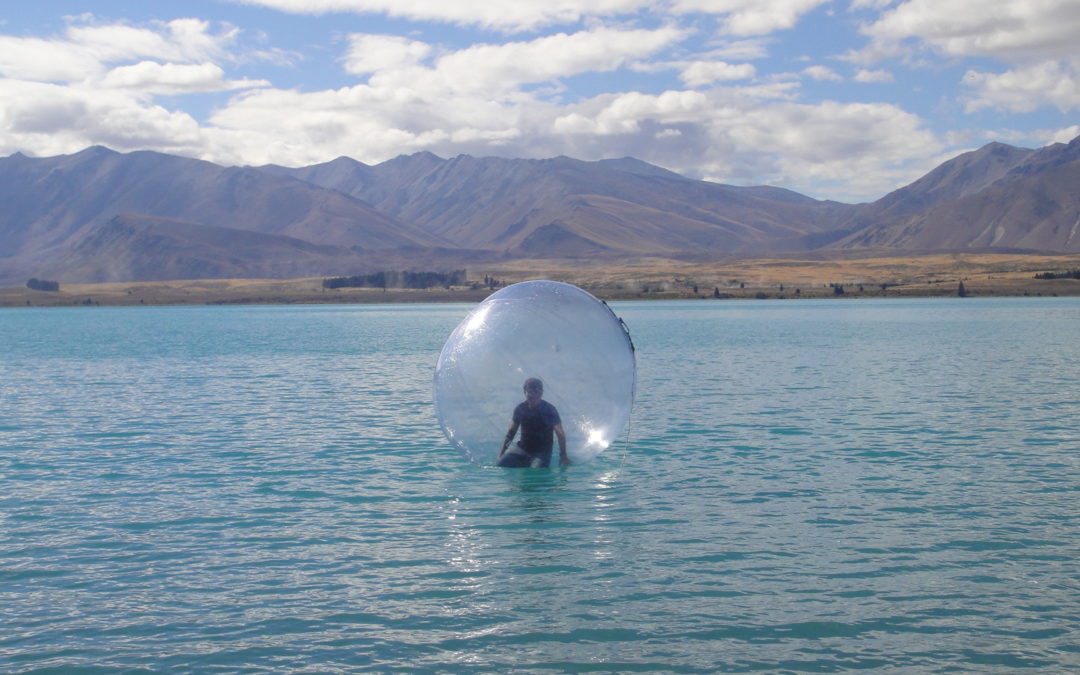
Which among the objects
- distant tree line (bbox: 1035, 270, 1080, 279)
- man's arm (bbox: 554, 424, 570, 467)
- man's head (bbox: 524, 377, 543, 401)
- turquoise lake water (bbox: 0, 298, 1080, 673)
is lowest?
turquoise lake water (bbox: 0, 298, 1080, 673)

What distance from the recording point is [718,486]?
61.3ft

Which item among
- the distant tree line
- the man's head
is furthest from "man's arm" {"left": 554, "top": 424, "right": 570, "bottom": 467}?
the distant tree line

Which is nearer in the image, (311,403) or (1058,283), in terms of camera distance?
(311,403)

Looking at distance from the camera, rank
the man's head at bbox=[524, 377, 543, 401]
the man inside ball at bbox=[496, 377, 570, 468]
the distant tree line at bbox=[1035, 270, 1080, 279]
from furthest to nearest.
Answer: the distant tree line at bbox=[1035, 270, 1080, 279] < the man inside ball at bbox=[496, 377, 570, 468] < the man's head at bbox=[524, 377, 543, 401]

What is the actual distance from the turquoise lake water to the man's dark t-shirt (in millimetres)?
787

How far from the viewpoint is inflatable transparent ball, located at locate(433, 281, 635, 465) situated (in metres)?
17.4

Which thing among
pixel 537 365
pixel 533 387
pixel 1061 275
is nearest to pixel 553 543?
pixel 533 387

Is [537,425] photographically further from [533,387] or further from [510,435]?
[533,387]

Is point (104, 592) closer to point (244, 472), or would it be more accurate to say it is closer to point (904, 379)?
point (244, 472)

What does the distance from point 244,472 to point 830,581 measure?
1225 cm

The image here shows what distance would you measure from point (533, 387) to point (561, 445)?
1581mm

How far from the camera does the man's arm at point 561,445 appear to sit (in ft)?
→ 58.9

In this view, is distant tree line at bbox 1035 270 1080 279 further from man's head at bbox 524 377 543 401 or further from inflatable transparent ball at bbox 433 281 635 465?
man's head at bbox 524 377 543 401

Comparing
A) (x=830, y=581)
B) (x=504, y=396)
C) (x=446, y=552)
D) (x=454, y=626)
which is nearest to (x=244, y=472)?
(x=504, y=396)
